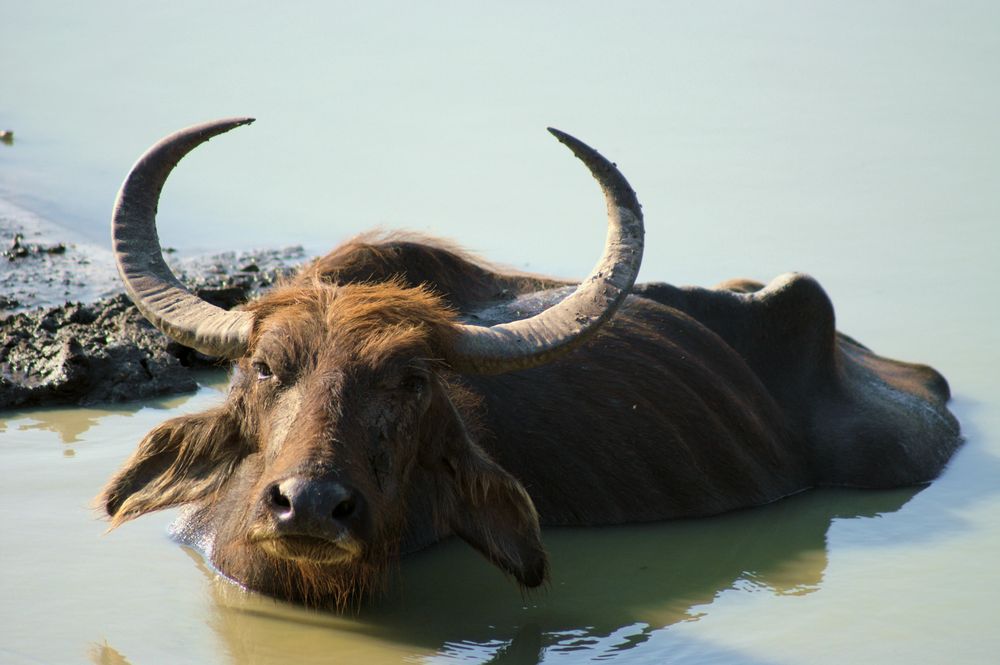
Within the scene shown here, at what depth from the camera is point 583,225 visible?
12.0 meters

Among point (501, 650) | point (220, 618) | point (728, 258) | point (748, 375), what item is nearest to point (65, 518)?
point (220, 618)

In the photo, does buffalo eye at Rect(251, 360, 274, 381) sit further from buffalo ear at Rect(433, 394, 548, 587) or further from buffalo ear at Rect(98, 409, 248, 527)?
buffalo ear at Rect(433, 394, 548, 587)

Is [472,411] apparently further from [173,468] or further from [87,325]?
[87,325]

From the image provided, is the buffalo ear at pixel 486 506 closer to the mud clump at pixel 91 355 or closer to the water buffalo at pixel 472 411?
the water buffalo at pixel 472 411

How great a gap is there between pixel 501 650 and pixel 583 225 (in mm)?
6988

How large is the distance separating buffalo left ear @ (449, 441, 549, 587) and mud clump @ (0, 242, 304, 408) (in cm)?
262

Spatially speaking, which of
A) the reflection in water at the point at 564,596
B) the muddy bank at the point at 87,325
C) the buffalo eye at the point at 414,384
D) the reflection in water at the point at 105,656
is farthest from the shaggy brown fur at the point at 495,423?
the muddy bank at the point at 87,325

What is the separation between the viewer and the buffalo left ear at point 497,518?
561cm

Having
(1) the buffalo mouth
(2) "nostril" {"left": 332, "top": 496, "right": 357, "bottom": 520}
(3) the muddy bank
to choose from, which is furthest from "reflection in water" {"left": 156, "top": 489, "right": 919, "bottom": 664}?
(3) the muddy bank

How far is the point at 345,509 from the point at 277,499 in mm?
224

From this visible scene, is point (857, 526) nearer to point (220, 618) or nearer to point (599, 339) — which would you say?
point (599, 339)

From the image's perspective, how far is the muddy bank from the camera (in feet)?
26.2

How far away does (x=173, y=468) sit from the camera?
585cm

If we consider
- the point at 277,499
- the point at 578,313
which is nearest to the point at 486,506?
the point at 578,313
